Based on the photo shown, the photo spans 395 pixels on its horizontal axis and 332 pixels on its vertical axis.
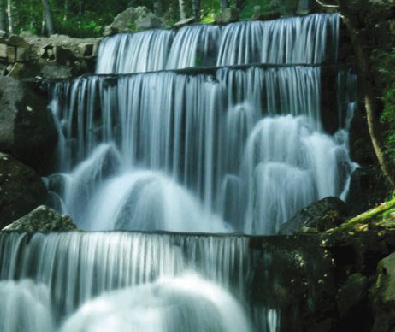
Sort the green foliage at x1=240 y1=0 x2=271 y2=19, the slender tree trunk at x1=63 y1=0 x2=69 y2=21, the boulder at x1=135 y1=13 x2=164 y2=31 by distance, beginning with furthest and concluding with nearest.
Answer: the slender tree trunk at x1=63 y1=0 x2=69 y2=21
the green foliage at x1=240 y1=0 x2=271 y2=19
the boulder at x1=135 y1=13 x2=164 y2=31

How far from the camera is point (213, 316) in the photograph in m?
8.84

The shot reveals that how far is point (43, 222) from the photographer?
1130 cm

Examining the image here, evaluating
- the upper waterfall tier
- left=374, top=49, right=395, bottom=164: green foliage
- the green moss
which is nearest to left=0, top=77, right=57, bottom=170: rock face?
the upper waterfall tier

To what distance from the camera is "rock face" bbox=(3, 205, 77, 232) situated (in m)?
11.2

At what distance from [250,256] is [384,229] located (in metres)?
1.63

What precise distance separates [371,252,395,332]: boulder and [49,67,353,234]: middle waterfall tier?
179 inches

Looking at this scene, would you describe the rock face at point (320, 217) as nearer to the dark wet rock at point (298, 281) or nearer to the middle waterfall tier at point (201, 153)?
the dark wet rock at point (298, 281)

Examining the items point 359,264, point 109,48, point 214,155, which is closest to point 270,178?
point 214,155

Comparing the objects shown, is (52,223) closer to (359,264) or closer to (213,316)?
(213,316)

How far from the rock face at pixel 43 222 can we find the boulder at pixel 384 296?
5290 mm

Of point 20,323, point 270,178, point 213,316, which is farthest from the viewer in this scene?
point 270,178

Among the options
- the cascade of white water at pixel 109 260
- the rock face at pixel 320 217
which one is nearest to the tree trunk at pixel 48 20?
the cascade of white water at pixel 109 260

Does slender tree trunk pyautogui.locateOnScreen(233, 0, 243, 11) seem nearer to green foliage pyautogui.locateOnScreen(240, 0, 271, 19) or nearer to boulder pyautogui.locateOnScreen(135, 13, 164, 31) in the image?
green foliage pyautogui.locateOnScreen(240, 0, 271, 19)

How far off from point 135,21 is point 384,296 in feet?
58.8
